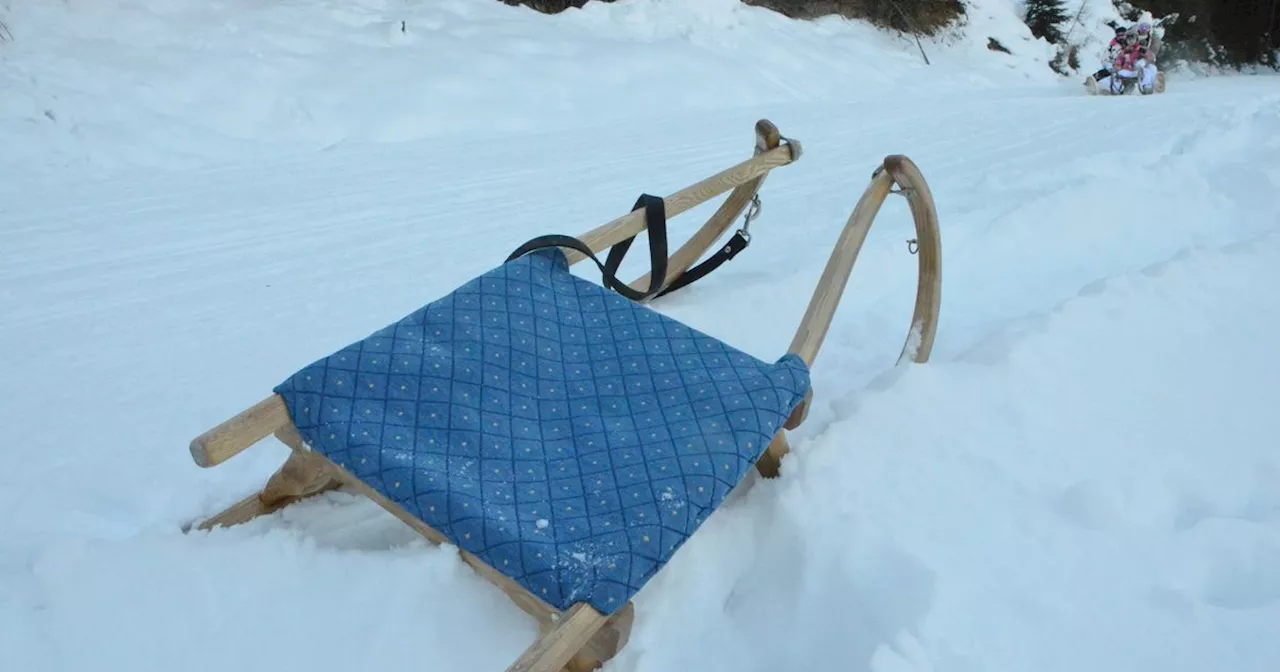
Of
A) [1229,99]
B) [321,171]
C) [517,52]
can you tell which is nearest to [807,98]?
[517,52]

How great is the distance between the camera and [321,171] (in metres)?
4.18

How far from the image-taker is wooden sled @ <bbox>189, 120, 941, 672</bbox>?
1331 mm

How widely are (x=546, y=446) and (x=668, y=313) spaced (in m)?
1.15

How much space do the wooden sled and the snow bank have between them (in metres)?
3.11

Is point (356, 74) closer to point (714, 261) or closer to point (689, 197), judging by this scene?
point (714, 261)

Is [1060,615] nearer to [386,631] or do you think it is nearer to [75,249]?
[386,631]

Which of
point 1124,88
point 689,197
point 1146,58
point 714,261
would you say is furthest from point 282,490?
point 1146,58

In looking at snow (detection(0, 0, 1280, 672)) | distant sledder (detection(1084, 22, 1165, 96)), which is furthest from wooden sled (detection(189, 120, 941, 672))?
distant sledder (detection(1084, 22, 1165, 96))

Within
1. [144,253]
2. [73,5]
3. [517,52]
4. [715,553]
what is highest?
[73,5]

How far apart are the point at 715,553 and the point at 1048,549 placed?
60 cm

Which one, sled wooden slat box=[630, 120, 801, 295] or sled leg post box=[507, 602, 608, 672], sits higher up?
sled wooden slat box=[630, 120, 801, 295]

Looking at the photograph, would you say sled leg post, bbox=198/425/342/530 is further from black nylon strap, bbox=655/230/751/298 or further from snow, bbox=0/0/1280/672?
black nylon strap, bbox=655/230/751/298

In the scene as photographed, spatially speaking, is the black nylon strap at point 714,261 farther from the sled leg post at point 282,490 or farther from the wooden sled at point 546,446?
the sled leg post at point 282,490

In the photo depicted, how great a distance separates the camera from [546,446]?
1574mm
